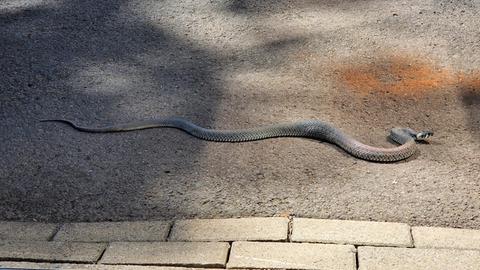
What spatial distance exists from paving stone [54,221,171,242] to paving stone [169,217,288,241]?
8 centimetres

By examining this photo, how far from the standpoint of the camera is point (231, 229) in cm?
365

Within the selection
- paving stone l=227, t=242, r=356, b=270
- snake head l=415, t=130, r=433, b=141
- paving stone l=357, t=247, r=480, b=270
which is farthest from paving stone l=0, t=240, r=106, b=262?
snake head l=415, t=130, r=433, b=141

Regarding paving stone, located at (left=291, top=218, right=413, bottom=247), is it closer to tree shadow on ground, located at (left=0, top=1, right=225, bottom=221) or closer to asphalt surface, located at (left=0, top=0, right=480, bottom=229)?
asphalt surface, located at (left=0, top=0, right=480, bottom=229)

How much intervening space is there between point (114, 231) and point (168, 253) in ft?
1.37

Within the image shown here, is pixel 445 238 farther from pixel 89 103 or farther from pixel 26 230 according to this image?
pixel 89 103

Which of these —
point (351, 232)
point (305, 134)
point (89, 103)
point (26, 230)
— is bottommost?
point (89, 103)

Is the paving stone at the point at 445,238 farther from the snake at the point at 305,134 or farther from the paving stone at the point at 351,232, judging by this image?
the snake at the point at 305,134

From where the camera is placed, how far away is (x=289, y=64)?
6.25m

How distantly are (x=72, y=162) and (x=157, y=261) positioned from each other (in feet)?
4.94

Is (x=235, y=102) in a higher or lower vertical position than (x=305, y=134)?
lower

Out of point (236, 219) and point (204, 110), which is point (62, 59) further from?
point (236, 219)

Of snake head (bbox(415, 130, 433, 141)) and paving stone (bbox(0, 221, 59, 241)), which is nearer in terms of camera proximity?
paving stone (bbox(0, 221, 59, 241))

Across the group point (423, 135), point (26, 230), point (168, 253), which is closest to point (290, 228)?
point (168, 253)

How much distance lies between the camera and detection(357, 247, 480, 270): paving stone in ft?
10.6
